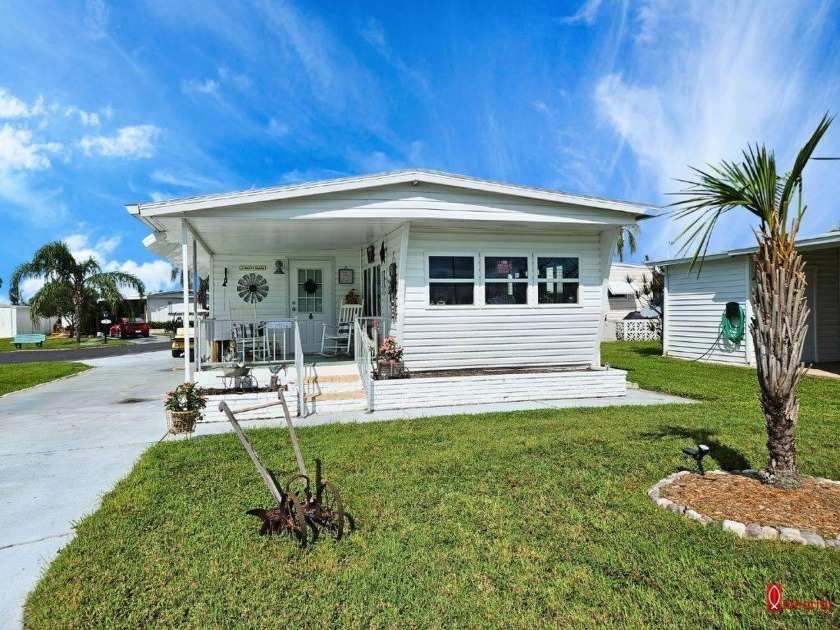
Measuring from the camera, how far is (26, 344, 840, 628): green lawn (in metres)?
2.43

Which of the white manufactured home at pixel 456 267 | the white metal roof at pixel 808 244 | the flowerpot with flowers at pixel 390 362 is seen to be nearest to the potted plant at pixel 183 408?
the white manufactured home at pixel 456 267

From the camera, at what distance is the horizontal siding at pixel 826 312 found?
43.0 ft

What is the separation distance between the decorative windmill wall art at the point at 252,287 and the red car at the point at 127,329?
24224mm

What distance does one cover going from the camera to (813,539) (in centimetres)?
307

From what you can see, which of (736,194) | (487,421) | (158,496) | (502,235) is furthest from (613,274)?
(158,496)

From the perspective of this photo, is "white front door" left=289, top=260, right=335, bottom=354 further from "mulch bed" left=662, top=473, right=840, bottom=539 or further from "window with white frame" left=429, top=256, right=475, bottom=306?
"mulch bed" left=662, top=473, right=840, bottom=539

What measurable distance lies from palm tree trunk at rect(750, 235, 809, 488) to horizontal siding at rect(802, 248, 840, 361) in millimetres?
11827

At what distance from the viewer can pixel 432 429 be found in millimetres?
6094

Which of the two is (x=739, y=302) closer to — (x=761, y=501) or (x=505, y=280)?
(x=505, y=280)

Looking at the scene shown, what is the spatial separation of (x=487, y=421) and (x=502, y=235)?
334 centimetres

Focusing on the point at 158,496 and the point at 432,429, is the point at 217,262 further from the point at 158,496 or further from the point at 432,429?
the point at 158,496

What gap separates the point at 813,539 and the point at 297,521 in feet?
10.4

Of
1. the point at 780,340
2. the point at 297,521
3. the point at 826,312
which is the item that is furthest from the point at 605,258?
the point at 826,312

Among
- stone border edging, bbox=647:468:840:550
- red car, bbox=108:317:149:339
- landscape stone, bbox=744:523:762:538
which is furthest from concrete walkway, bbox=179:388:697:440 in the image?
red car, bbox=108:317:149:339
